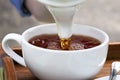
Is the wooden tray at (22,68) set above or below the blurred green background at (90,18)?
above

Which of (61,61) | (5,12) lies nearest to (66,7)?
(61,61)

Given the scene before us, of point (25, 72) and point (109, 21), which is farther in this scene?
point (109, 21)

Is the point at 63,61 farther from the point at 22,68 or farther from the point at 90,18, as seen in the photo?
the point at 90,18

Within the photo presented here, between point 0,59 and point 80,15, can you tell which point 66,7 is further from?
point 80,15

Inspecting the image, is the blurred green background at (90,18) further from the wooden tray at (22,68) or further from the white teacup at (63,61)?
the white teacup at (63,61)

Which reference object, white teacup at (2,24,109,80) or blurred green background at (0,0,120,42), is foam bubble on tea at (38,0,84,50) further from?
blurred green background at (0,0,120,42)

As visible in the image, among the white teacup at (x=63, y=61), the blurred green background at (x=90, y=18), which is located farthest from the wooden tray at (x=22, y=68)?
the blurred green background at (x=90, y=18)
